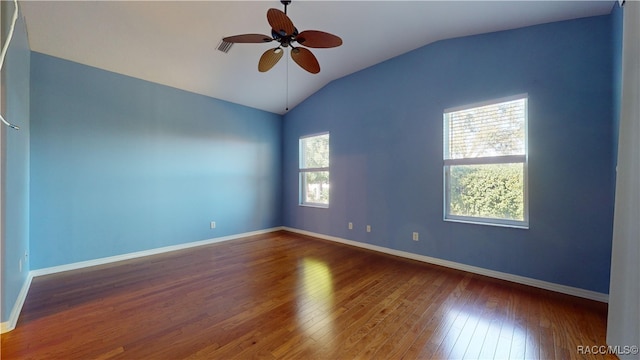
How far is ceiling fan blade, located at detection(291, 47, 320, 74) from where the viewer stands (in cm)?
264

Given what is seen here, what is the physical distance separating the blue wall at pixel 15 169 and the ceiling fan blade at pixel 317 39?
7.49 feet

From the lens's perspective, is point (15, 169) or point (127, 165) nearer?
point (15, 169)

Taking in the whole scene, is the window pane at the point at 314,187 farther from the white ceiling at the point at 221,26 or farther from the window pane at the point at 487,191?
the window pane at the point at 487,191

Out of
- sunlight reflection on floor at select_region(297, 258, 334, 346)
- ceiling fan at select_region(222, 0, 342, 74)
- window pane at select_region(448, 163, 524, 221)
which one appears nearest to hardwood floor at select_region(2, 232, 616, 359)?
sunlight reflection on floor at select_region(297, 258, 334, 346)

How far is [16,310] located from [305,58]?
11.6ft

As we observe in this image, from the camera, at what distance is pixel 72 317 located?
2172 mm

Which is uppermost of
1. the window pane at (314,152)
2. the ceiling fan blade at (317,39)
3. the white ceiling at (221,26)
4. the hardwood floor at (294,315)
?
the white ceiling at (221,26)

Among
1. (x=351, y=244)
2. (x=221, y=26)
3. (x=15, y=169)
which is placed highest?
(x=221, y=26)

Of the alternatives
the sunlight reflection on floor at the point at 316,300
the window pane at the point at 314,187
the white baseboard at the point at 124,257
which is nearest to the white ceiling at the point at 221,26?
the window pane at the point at 314,187

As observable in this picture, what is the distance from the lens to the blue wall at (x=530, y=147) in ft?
8.21

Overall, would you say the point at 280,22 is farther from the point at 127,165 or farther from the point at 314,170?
the point at 314,170

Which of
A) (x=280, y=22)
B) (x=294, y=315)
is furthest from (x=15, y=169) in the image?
(x=294, y=315)

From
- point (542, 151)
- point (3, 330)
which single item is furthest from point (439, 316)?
point (3, 330)

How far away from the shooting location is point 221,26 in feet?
9.98
